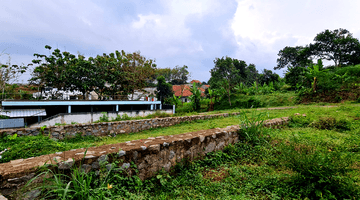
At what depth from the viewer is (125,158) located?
2.62m

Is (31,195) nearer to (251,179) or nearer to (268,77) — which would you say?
(251,179)

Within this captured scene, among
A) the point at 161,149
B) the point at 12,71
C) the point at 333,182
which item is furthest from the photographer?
the point at 12,71

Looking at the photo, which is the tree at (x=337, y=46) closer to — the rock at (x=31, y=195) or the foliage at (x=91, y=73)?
the foliage at (x=91, y=73)

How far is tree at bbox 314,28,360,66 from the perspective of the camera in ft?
61.0

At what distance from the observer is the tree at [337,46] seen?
18594mm

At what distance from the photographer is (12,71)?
14555 mm

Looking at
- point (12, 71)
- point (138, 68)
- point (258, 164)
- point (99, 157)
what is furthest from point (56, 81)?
point (258, 164)

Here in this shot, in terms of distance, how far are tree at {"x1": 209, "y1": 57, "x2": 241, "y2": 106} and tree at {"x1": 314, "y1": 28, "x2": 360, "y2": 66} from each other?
10.2m

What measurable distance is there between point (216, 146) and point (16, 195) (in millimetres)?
3393

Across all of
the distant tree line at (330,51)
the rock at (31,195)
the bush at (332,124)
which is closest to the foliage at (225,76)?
the distant tree line at (330,51)

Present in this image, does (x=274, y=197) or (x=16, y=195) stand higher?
(x=16, y=195)

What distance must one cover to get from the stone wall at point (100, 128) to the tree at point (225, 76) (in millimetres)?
10174

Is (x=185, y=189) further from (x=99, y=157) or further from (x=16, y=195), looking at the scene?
(x=16, y=195)

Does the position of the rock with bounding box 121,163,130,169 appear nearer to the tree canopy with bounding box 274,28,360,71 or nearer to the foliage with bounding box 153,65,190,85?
the tree canopy with bounding box 274,28,360,71
